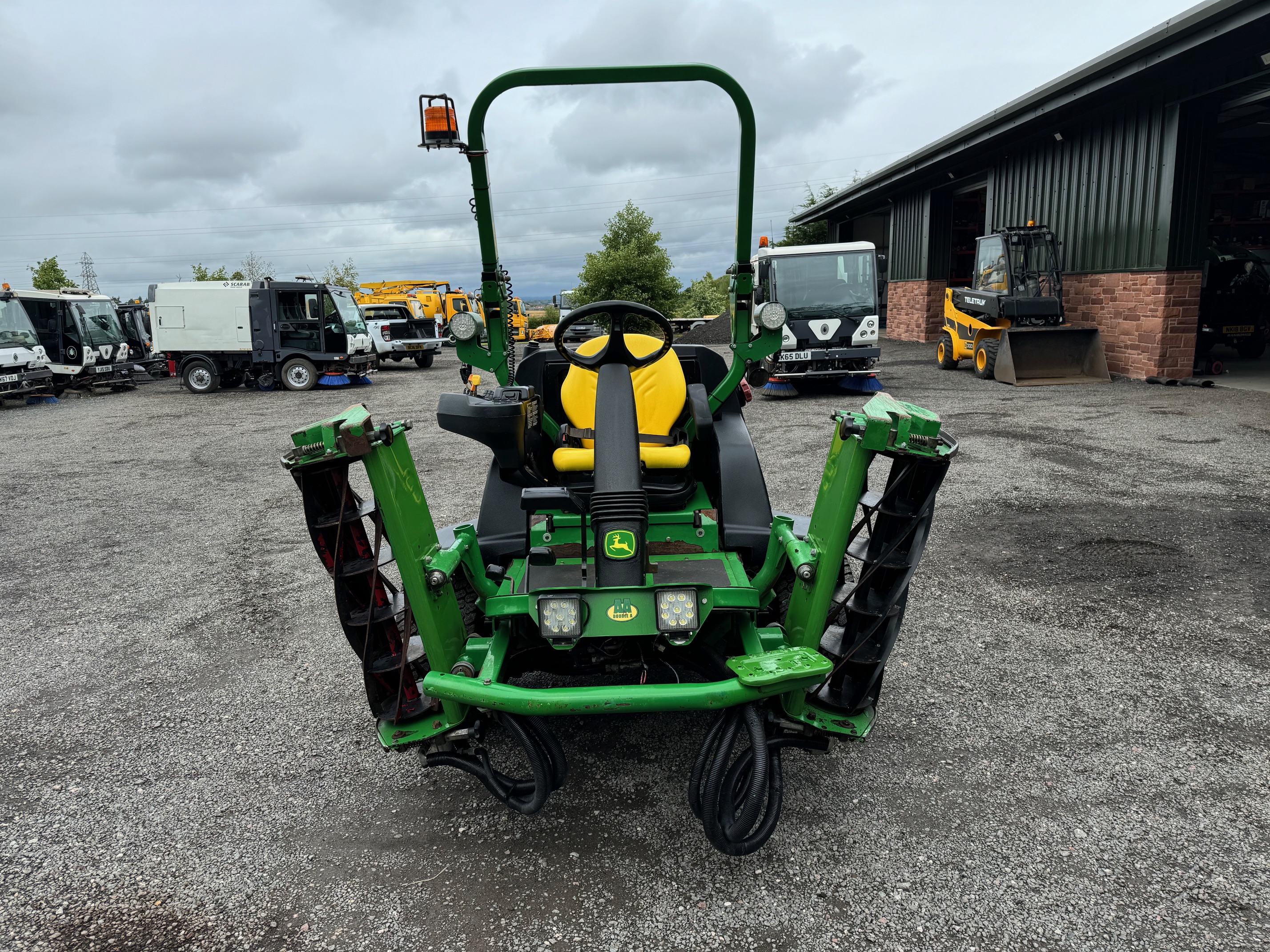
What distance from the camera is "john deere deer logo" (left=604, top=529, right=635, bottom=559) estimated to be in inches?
101

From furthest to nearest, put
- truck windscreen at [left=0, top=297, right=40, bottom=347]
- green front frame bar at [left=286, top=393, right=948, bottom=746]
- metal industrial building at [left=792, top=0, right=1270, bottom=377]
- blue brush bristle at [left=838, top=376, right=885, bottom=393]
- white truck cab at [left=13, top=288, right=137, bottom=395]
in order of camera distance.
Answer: white truck cab at [left=13, top=288, right=137, bottom=395]
truck windscreen at [left=0, top=297, right=40, bottom=347]
blue brush bristle at [left=838, top=376, right=885, bottom=393]
metal industrial building at [left=792, top=0, right=1270, bottom=377]
green front frame bar at [left=286, top=393, right=948, bottom=746]

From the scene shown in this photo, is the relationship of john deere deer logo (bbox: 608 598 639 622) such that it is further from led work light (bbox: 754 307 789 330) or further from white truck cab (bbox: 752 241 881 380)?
white truck cab (bbox: 752 241 881 380)

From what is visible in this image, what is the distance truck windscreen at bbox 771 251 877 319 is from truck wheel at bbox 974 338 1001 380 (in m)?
3.03

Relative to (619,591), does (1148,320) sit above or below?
above

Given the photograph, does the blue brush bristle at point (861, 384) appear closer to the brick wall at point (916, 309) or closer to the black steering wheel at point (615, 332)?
the brick wall at point (916, 309)

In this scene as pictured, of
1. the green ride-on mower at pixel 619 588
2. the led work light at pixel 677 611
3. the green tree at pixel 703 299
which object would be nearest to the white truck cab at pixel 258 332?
the green ride-on mower at pixel 619 588

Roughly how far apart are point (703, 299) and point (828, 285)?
40048 millimetres

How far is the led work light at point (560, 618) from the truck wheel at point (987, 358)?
516 inches

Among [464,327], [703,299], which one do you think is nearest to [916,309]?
[464,327]

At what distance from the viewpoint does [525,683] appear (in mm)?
3701

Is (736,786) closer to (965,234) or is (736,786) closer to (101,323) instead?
(101,323)

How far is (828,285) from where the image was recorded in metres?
12.3

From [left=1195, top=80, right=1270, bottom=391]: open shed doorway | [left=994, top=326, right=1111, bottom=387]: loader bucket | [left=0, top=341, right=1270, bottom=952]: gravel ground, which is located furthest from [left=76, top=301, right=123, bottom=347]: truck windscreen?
[left=1195, top=80, right=1270, bottom=391]: open shed doorway

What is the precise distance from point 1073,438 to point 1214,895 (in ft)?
24.2
